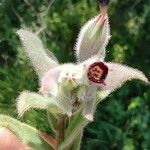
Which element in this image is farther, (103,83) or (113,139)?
(113,139)

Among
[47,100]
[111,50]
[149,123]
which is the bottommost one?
[149,123]

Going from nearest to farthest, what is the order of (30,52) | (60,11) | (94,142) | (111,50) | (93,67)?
(93,67)
(30,52)
(94,142)
(111,50)
(60,11)

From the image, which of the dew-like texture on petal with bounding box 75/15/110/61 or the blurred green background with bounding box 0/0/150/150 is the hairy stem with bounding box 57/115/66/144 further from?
the blurred green background with bounding box 0/0/150/150

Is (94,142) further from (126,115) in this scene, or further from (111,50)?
(111,50)

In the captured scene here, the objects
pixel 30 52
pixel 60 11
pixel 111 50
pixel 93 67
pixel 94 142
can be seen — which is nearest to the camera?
pixel 93 67

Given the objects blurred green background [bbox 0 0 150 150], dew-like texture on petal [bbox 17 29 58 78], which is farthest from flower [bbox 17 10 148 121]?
blurred green background [bbox 0 0 150 150]

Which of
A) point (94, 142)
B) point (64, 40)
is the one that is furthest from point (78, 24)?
point (94, 142)
